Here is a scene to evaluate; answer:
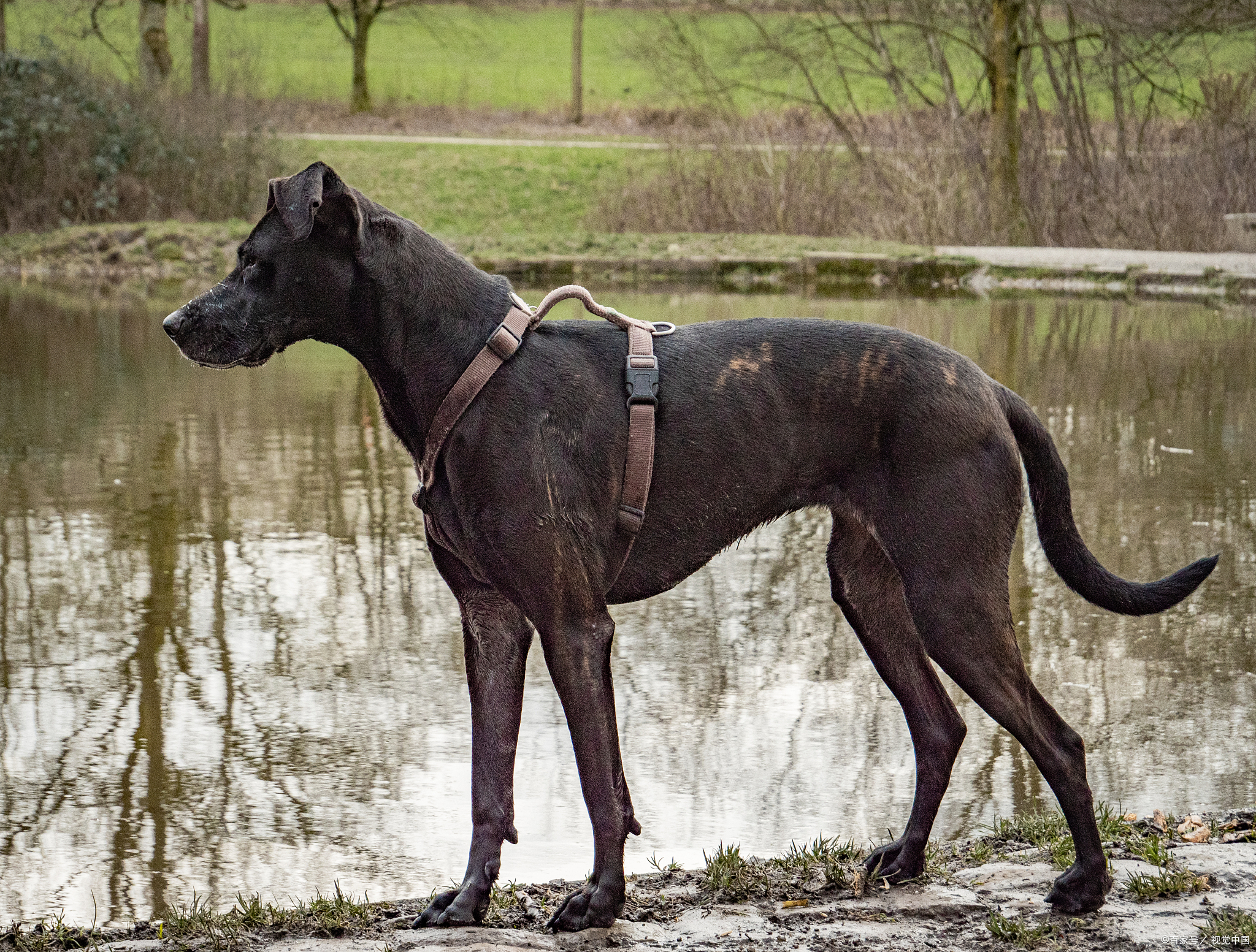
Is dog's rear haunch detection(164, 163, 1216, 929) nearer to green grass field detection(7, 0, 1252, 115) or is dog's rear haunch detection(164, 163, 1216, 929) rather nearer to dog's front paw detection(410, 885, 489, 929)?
dog's front paw detection(410, 885, 489, 929)

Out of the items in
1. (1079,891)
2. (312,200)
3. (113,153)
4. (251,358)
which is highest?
(113,153)

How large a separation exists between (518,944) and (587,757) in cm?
46

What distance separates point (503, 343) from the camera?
373 centimetres

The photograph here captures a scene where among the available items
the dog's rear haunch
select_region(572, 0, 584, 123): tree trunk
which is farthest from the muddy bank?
select_region(572, 0, 584, 123): tree trunk

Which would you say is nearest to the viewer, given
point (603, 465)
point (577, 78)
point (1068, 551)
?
point (603, 465)

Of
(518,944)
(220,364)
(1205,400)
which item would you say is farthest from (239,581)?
(1205,400)

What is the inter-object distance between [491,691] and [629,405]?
84 centimetres

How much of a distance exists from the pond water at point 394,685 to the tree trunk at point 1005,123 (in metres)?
14.1

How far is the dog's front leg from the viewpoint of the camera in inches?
144

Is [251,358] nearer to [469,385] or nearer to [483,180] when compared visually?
[469,385]

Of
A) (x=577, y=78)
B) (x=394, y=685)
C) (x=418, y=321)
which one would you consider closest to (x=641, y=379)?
(x=418, y=321)

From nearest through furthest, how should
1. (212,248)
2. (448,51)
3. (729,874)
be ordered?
(729,874) → (212,248) → (448,51)

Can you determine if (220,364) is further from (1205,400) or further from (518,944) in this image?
(1205,400)

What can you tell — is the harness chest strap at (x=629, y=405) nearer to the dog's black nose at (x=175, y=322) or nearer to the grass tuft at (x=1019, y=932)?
the dog's black nose at (x=175, y=322)
